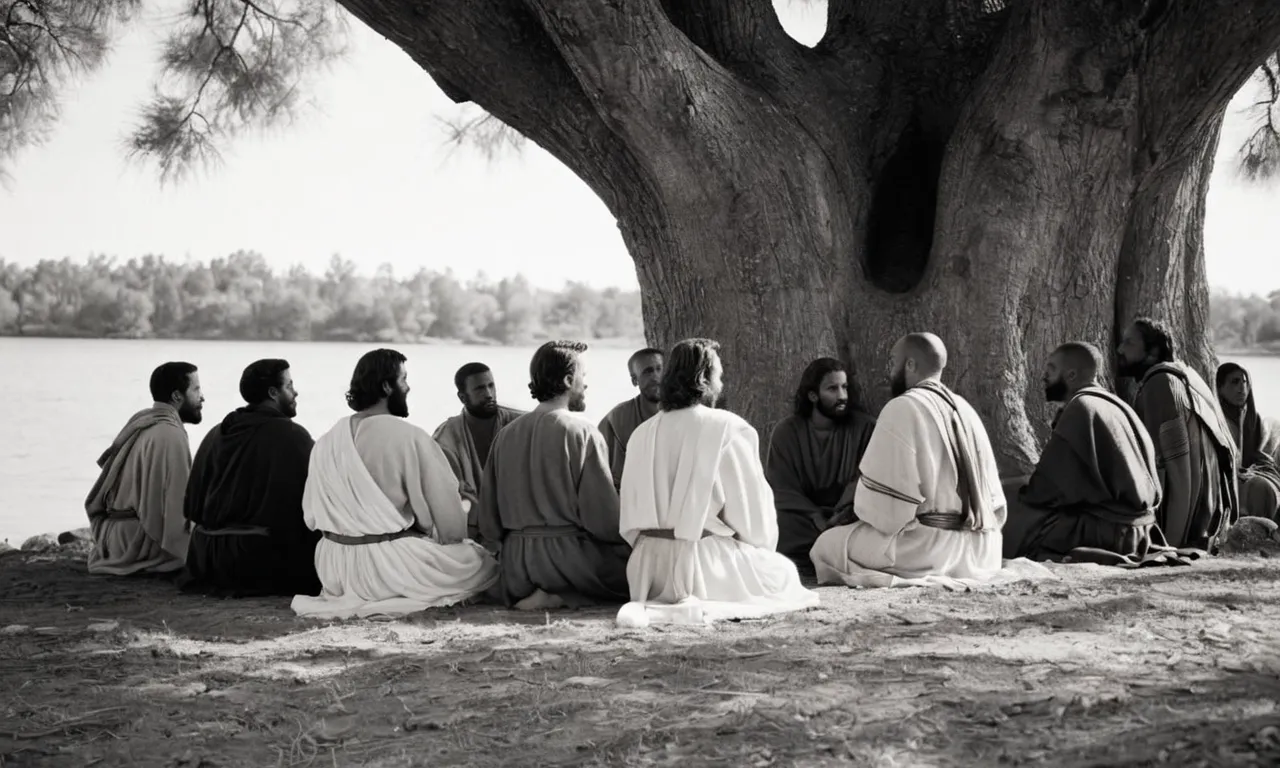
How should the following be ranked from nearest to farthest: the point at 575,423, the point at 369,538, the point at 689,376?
the point at 689,376, the point at 575,423, the point at 369,538

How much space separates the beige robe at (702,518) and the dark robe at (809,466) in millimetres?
1582

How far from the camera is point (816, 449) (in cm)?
827

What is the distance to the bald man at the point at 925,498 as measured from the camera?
7000 mm

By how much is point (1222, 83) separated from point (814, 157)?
2426mm

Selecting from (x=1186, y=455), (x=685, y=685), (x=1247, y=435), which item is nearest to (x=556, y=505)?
(x=685, y=685)

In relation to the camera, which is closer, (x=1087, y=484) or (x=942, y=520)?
(x=942, y=520)

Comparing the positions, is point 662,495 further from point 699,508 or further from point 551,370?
point 551,370

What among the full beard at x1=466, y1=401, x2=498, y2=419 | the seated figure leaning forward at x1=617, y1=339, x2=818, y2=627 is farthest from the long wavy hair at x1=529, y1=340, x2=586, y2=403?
the full beard at x1=466, y1=401, x2=498, y2=419

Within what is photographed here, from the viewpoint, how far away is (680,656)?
5.45 meters

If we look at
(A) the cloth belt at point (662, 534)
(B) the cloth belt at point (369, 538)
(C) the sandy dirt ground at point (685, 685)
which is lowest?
(C) the sandy dirt ground at point (685, 685)

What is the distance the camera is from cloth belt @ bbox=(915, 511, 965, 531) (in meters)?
7.06

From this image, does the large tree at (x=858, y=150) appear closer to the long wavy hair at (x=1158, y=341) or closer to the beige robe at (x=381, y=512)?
the long wavy hair at (x=1158, y=341)

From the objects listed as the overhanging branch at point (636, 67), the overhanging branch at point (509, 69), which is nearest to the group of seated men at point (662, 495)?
the overhanging branch at point (636, 67)

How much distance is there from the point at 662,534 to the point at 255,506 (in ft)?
8.11
